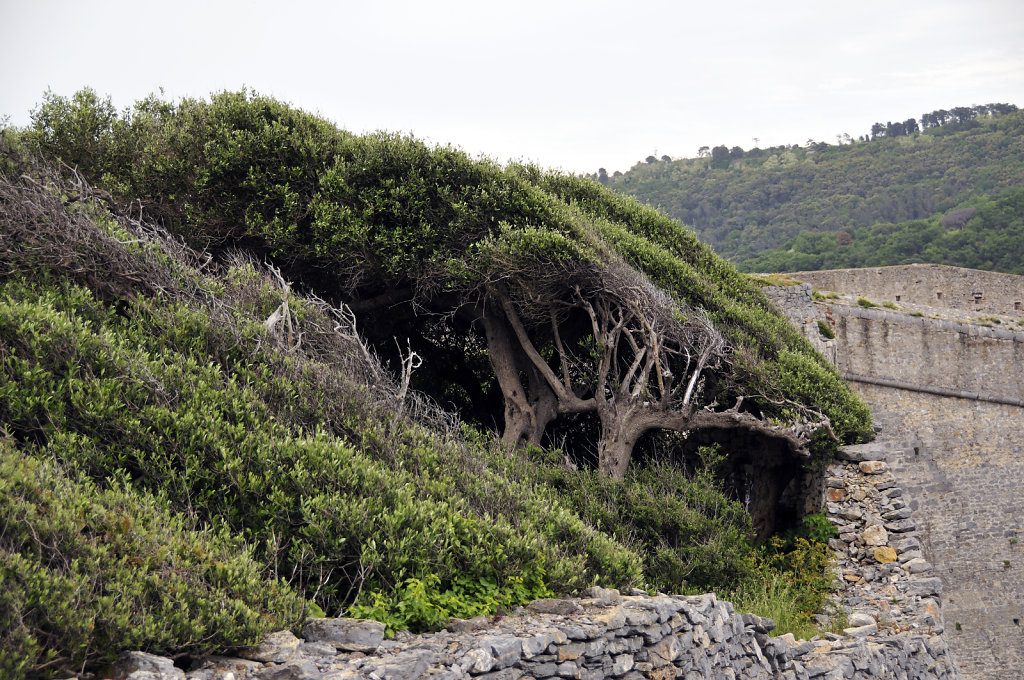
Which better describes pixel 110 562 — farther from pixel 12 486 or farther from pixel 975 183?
pixel 975 183

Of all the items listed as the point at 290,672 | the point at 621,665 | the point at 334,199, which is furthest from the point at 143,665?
the point at 334,199

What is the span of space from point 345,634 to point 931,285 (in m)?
24.1

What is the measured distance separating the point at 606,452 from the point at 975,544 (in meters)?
11.1

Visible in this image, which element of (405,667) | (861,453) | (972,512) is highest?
(405,667)

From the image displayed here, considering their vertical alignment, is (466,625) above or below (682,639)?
above

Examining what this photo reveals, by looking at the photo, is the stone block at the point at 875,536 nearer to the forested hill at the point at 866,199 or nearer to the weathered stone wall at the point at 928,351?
the weathered stone wall at the point at 928,351

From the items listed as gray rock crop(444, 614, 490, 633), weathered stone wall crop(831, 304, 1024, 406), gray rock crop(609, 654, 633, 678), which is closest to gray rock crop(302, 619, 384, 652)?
gray rock crop(444, 614, 490, 633)

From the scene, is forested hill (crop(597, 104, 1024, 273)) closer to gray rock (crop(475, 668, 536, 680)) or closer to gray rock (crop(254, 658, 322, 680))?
gray rock (crop(475, 668, 536, 680))

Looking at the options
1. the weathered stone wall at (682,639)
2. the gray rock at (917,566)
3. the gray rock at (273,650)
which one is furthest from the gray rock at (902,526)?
the gray rock at (273,650)

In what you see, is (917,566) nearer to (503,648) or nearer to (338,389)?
(503,648)

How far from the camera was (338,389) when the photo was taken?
28.1ft

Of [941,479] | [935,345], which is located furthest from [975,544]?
[935,345]

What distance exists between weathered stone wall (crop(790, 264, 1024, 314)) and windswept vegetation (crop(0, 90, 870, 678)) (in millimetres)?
10543

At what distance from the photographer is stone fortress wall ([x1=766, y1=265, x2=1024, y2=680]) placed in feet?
59.6
